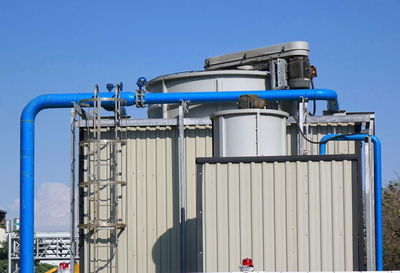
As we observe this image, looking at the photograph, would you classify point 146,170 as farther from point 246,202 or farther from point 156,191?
point 246,202

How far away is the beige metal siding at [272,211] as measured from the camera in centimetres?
1966

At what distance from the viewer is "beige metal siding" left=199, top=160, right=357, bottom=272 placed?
19656 mm

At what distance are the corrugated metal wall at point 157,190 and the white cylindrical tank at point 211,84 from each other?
1650mm

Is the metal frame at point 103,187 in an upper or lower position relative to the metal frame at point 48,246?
upper

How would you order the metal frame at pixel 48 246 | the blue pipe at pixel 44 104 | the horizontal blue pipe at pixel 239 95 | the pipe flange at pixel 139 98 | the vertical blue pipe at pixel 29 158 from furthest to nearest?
the metal frame at pixel 48 246, the pipe flange at pixel 139 98, the horizontal blue pipe at pixel 239 95, the blue pipe at pixel 44 104, the vertical blue pipe at pixel 29 158

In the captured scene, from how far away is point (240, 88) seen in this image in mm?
26609

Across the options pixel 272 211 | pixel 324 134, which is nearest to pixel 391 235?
pixel 324 134

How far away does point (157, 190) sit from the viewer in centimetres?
2497

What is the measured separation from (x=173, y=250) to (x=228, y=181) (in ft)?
17.8

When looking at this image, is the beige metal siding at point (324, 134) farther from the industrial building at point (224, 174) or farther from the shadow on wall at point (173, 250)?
the shadow on wall at point (173, 250)

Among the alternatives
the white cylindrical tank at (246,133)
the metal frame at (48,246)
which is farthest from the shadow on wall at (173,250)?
the metal frame at (48,246)

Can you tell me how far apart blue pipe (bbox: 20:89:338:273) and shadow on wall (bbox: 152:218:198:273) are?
375cm

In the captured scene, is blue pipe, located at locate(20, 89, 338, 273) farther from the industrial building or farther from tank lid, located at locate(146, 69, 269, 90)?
tank lid, located at locate(146, 69, 269, 90)

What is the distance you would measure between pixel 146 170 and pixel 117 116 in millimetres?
1779
